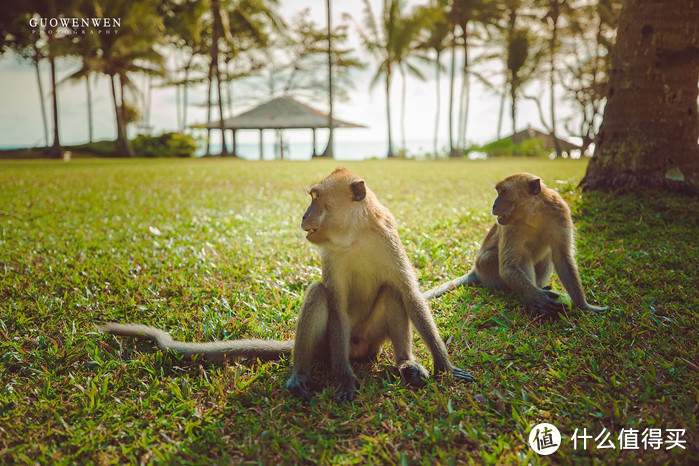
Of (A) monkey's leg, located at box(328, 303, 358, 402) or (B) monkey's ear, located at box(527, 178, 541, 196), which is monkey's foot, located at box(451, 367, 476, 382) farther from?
(B) monkey's ear, located at box(527, 178, 541, 196)

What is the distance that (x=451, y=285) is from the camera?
4629 mm


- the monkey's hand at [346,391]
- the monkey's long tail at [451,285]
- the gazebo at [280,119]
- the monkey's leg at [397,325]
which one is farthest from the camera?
the gazebo at [280,119]

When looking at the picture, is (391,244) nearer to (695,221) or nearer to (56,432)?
(56,432)

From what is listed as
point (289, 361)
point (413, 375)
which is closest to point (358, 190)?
point (413, 375)

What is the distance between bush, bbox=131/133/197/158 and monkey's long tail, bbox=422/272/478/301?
31.7 metres

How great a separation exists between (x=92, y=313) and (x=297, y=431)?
2577mm

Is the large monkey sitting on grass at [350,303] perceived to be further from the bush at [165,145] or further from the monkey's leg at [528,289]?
→ the bush at [165,145]

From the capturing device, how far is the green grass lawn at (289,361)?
2521 millimetres

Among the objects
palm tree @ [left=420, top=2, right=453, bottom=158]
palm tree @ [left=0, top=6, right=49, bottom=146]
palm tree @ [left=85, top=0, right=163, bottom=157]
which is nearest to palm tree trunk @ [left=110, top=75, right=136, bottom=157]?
palm tree @ [left=85, top=0, right=163, bottom=157]

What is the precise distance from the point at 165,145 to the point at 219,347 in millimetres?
33495

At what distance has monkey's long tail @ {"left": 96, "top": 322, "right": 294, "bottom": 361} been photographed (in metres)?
3.22

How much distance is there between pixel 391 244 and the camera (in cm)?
308

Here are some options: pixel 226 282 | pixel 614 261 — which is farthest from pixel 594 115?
pixel 226 282

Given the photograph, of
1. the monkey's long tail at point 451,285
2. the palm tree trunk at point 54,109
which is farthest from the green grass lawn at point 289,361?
the palm tree trunk at point 54,109
